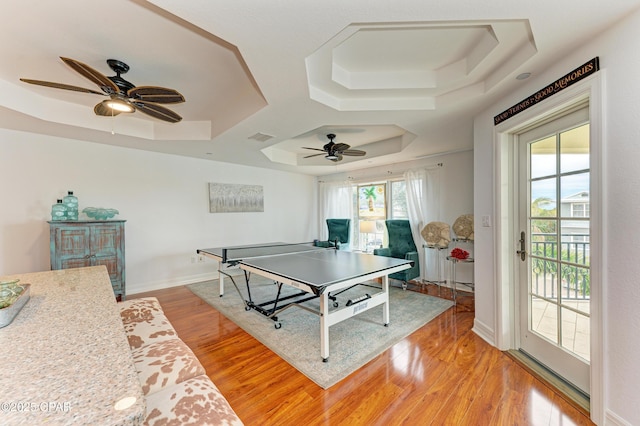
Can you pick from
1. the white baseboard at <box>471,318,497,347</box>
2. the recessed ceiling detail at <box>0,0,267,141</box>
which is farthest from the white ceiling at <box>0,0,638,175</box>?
the white baseboard at <box>471,318,497,347</box>

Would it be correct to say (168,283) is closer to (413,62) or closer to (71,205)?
(71,205)

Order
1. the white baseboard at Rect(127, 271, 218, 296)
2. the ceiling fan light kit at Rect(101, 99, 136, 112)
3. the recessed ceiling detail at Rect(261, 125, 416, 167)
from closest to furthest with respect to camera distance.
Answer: the ceiling fan light kit at Rect(101, 99, 136, 112) < the recessed ceiling detail at Rect(261, 125, 416, 167) < the white baseboard at Rect(127, 271, 218, 296)

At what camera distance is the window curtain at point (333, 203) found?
6.10 meters

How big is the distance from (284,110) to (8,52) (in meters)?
2.18

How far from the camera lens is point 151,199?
14.0 ft

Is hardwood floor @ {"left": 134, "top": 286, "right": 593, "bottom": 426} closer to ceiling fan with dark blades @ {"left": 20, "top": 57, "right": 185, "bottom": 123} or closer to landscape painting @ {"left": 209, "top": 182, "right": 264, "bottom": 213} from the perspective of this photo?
ceiling fan with dark blades @ {"left": 20, "top": 57, "right": 185, "bottom": 123}

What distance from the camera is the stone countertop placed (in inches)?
19.9

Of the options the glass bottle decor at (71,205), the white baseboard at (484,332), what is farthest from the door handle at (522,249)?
the glass bottle decor at (71,205)

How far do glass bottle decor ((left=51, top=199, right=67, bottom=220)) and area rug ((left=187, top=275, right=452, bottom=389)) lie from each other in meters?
2.00

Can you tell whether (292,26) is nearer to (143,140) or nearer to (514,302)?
(514,302)

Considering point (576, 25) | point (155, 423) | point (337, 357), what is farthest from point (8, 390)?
point (576, 25)

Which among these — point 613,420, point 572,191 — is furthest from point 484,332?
point 572,191

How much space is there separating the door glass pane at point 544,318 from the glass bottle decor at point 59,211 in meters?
5.35

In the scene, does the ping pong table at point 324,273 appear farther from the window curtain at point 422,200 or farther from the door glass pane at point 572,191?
the window curtain at point 422,200
